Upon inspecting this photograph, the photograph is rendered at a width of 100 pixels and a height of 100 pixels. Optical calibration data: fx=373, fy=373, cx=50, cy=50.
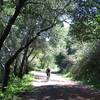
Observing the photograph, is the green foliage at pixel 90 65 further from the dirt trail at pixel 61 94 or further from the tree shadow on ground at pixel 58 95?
the tree shadow on ground at pixel 58 95

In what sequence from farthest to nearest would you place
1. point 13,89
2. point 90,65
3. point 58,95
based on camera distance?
point 90,65
point 13,89
point 58,95

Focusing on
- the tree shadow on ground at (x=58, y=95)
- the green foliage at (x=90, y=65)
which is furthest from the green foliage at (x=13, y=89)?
the green foliage at (x=90, y=65)

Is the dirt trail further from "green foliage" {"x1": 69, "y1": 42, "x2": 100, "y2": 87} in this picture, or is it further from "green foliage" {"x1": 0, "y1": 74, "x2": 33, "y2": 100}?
"green foliage" {"x1": 69, "y1": 42, "x2": 100, "y2": 87}

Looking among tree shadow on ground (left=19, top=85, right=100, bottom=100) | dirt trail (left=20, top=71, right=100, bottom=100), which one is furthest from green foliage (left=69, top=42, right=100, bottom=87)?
tree shadow on ground (left=19, top=85, right=100, bottom=100)

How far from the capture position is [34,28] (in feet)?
98.2

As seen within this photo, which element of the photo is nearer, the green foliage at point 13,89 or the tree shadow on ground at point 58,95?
the green foliage at point 13,89

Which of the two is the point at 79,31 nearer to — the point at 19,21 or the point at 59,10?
the point at 59,10

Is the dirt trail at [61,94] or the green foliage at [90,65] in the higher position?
the green foliage at [90,65]

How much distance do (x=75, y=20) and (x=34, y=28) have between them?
745cm

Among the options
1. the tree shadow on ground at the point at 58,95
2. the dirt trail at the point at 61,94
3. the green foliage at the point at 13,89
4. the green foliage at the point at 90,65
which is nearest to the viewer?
the green foliage at the point at 13,89

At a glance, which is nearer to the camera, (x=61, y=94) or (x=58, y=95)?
(x=58, y=95)

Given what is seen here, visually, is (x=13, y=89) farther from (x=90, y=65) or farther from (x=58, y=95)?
(x=90, y=65)

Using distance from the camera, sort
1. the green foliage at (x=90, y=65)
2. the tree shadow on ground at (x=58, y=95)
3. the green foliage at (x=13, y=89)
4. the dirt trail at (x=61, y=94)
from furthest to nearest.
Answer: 1. the green foliage at (x=90, y=65)
2. the dirt trail at (x=61, y=94)
3. the tree shadow on ground at (x=58, y=95)
4. the green foliage at (x=13, y=89)

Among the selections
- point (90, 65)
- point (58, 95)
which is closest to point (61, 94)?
point (58, 95)
